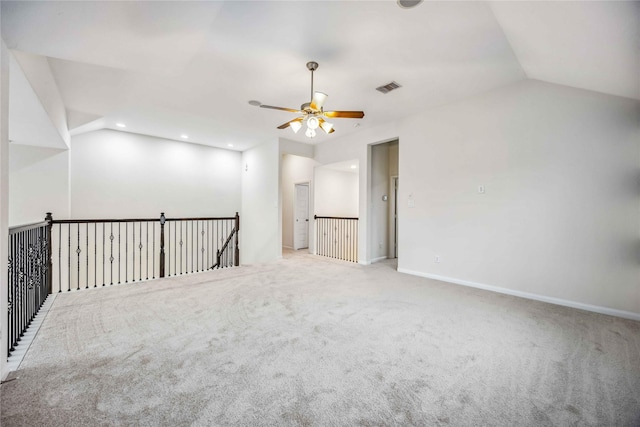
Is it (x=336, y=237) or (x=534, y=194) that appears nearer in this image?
(x=534, y=194)

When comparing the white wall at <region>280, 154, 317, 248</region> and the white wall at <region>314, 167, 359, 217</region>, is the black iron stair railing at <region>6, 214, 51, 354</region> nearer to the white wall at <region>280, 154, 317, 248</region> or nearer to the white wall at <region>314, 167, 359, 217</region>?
the white wall at <region>314, 167, 359, 217</region>

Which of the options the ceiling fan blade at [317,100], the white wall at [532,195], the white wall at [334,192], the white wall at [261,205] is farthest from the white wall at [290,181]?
the ceiling fan blade at [317,100]

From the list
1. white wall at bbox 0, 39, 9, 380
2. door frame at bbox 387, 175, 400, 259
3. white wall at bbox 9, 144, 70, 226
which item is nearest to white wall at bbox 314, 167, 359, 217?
door frame at bbox 387, 175, 400, 259

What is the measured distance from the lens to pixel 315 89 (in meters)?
3.83

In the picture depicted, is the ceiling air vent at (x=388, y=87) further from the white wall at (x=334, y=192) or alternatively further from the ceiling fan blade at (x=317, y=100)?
the white wall at (x=334, y=192)

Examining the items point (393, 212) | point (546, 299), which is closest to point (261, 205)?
point (393, 212)

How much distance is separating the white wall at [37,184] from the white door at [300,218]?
5.13 meters

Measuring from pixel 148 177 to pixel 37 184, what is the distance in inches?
76.4

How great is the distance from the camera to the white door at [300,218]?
7.87 m

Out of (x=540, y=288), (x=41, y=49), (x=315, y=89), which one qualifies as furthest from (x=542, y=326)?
(x=41, y=49)

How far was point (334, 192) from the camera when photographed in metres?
7.93

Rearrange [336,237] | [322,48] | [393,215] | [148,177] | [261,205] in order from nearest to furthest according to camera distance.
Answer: [322,48], [393,215], [148,177], [336,237], [261,205]

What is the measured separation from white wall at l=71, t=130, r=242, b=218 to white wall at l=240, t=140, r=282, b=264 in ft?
2.14

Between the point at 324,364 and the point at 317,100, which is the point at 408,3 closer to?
the point at 317,100
